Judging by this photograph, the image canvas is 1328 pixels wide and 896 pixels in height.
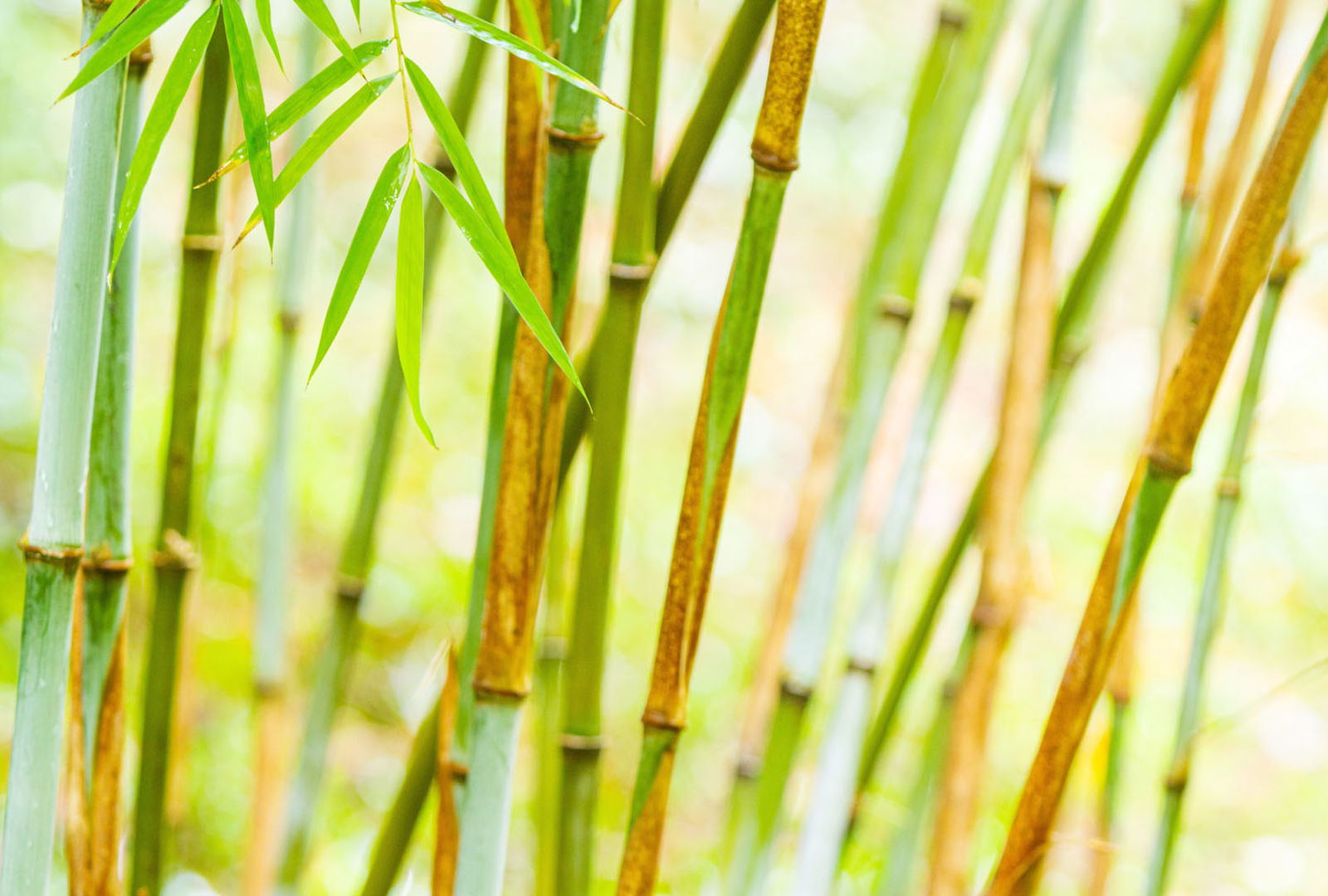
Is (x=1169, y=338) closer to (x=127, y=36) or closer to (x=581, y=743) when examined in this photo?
(x=581, y=743)

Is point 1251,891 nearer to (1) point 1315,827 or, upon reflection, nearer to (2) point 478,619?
(1) point 1315,827

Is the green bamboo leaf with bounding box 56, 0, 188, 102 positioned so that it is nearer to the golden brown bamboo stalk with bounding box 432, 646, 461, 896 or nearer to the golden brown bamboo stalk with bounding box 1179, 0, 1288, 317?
the golden brown bamboo stalk with bounding box 432, 646, 461, 896

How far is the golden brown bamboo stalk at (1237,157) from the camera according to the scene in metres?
0.55

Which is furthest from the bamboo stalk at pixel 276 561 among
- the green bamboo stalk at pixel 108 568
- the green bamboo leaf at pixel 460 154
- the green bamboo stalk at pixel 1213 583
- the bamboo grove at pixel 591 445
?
the green bamboo stalk at pixel 1213 583

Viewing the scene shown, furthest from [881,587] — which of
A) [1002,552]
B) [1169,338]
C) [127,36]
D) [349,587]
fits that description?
[127,36]

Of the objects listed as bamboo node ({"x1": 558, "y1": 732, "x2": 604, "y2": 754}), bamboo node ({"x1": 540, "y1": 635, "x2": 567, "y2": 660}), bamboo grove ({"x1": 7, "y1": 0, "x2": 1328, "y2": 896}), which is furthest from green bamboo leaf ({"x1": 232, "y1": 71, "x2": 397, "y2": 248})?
bamboo node ({"x1": 540, "y1": 635, "x2": 567, "y2": 660})

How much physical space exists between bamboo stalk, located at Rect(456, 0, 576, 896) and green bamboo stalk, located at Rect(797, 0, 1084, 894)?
221 millimetres

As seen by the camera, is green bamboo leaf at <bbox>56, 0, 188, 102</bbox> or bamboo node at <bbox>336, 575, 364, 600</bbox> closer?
green bamboo leaf at <bbox>56, 0, 188, 102</bbox>

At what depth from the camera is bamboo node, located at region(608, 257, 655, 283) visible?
1.33 feet

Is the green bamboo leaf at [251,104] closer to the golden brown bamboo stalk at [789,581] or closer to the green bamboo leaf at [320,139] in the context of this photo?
the green bamboo leaf at [320,139]

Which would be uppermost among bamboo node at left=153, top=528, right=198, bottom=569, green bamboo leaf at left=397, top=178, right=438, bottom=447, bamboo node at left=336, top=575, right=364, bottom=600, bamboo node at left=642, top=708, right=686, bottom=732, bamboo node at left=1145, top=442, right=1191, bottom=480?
green bamboo leaf at left=397, top=178, right=438, bottom=447

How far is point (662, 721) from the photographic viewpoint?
40 cm

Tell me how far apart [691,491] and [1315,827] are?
1529 mm

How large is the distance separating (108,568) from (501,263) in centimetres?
22
